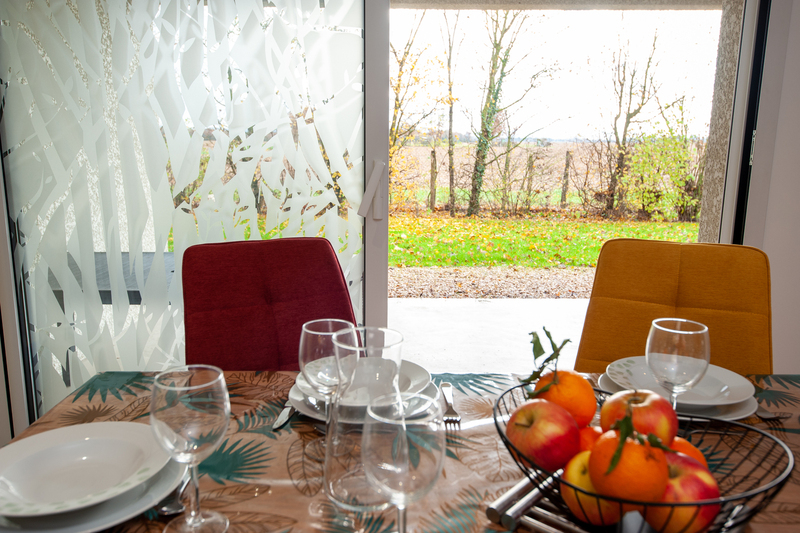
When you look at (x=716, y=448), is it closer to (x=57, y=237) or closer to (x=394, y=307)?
(x=57, y=237)

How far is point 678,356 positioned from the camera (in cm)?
68

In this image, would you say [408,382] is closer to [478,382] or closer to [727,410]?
[478,382]

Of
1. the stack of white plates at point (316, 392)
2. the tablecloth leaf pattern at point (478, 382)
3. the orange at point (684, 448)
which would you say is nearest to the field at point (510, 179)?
the tablecloth leaf pattern at point (478, 382)

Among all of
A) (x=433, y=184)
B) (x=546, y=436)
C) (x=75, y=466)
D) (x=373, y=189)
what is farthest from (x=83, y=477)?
(x=433, y=184)

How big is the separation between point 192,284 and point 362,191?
855mm

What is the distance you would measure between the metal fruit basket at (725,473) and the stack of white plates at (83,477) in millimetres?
395

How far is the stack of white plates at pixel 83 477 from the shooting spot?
53 centimetres

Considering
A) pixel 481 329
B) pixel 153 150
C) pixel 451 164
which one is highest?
pixel 451 164

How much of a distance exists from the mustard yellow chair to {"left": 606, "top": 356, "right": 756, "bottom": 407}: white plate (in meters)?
Result: 0.24

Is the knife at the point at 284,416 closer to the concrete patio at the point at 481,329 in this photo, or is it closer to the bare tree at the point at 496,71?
the concrete patio at the point at 481,329

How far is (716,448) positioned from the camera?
688 millimetres

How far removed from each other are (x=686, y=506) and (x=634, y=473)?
5 cm

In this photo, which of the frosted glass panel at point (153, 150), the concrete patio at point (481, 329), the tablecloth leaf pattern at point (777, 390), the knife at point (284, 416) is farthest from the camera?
the concrete patio at point (481, 329)

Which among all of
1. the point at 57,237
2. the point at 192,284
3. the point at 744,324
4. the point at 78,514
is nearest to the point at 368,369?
the point at 78,514
